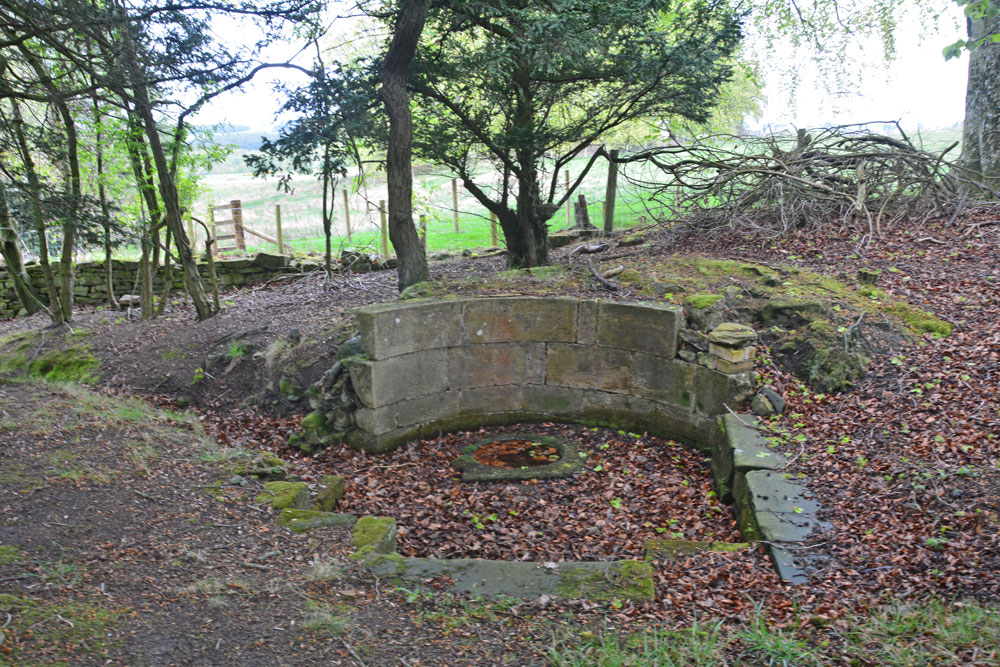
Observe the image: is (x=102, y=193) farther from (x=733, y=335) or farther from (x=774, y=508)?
(x=774, y=508)

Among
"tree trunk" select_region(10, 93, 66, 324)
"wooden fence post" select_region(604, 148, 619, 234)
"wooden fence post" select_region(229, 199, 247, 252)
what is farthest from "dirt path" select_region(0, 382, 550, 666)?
"wooden fence post" select_region(229, 199, 247, 252)

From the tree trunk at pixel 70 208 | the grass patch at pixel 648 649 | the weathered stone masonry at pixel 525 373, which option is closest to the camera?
the grass patch at pixel 648 649

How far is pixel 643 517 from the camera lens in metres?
5.74

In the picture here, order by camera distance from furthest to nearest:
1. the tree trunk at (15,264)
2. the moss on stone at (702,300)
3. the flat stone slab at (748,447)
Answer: the tree trunk at (15,264) < the moss on stone at (702,300) < the flat stone slab at (748,447)

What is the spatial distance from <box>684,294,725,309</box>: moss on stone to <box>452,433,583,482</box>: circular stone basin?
200 cm

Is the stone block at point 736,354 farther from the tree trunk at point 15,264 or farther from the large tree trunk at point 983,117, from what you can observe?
the tree trunk at point 15,264

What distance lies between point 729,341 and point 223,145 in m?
7.92

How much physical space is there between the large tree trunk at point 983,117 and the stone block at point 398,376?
8151mm

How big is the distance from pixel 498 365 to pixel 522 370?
0.93 feet

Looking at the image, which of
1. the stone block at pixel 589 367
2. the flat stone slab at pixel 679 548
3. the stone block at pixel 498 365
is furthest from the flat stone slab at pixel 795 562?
the stone block at pixel 498 365

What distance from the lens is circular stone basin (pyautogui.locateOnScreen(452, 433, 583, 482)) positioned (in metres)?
6.60

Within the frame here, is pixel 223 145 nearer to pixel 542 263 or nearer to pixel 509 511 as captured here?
pixel 542 263

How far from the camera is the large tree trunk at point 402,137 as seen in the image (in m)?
7.55

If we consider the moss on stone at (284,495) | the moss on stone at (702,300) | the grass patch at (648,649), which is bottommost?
the grass patch at (648,649)
